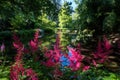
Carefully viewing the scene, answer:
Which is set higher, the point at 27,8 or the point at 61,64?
the point at 27,8

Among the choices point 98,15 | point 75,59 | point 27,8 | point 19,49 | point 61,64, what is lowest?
point 61,64

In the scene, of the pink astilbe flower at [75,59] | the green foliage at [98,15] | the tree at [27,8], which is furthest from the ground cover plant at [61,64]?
the green foliage at [98,15]

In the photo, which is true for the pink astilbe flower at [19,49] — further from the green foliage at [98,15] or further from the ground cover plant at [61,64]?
the green foliage at [98,15]

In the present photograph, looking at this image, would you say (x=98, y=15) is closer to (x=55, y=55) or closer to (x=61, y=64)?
(x=61, y=64)

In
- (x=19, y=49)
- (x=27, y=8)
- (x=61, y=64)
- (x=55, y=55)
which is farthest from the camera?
(x=27, y=8)

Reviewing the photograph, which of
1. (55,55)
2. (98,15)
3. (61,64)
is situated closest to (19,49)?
(55,55)

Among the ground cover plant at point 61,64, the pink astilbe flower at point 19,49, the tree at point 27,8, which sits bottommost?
the ground cover plant at point 61,64

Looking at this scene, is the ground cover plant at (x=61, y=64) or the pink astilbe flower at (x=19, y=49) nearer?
the pink astilbe flower at (x=19, y=49)

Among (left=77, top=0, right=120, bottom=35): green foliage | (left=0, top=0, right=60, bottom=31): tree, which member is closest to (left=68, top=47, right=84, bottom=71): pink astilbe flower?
(left=0, top=0, right=60, bottom=31): tree

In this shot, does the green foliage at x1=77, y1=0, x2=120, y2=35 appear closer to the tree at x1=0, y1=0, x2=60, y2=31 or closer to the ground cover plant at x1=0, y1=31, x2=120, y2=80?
the tree at x1=0, y1=0, x2=60, y2=31

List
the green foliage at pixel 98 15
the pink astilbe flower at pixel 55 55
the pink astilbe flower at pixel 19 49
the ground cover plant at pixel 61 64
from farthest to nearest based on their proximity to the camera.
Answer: the green foliage at pixel 98 15 < the ground cover plant at pixel 61 64 < the pink astilbe flower at pixel 55 55 < the pink astilbe flower at pixel 19 49

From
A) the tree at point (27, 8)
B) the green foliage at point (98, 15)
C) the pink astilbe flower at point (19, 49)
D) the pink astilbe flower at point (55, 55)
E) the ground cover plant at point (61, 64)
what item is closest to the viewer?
the pink astilbe flower at point (19, 49)

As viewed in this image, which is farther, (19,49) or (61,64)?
(61,64)

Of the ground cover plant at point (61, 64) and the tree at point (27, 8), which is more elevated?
the tree at point (27, 8)
